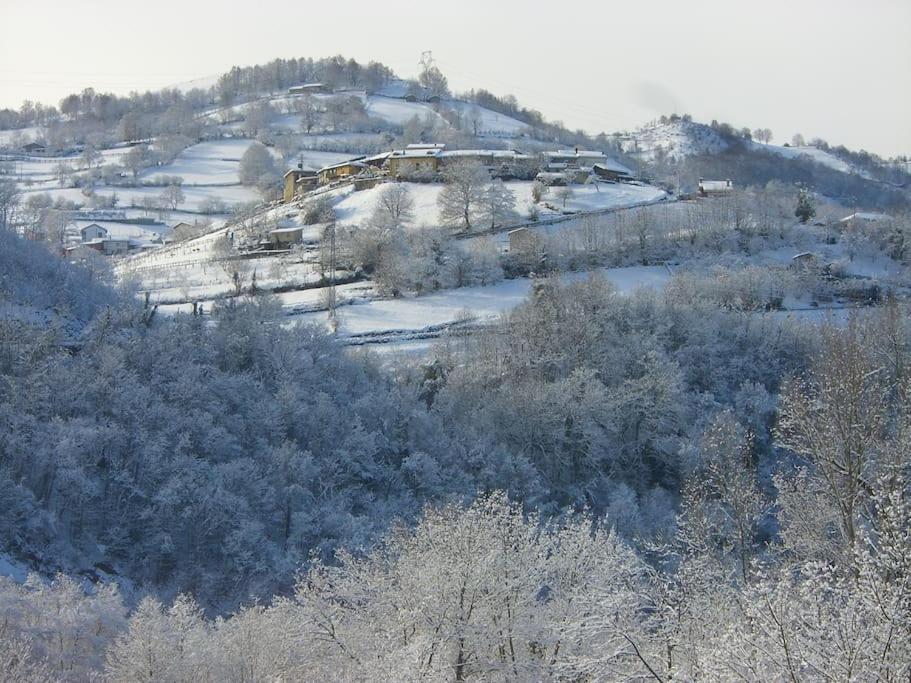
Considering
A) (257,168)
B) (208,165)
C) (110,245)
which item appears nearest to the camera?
(110,245)

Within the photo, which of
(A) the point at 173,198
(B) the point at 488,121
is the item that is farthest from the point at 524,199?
(B) the point at 488,121

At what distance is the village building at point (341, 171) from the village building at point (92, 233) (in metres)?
18.5

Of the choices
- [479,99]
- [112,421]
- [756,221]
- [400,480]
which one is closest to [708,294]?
[756,221]

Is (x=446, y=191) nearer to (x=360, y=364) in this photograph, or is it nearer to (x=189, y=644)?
(x=360, y=364)

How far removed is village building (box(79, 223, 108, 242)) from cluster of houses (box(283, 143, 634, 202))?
15248 mm

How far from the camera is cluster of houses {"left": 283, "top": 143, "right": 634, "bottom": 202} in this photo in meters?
70.1

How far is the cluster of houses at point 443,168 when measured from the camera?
230ft

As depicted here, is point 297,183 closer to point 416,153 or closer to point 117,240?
point 416,153

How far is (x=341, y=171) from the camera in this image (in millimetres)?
76812

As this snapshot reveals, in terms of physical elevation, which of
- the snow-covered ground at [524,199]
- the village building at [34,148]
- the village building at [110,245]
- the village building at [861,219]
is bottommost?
the village building at [110,245]

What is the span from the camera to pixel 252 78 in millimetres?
155500

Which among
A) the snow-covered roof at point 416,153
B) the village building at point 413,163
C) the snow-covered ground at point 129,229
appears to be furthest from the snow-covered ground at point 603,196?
the snow-covered ground at point 129,229

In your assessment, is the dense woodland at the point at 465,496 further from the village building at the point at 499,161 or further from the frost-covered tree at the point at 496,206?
the village building at the point at 499,161

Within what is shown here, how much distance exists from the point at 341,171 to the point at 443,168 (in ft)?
36.3
